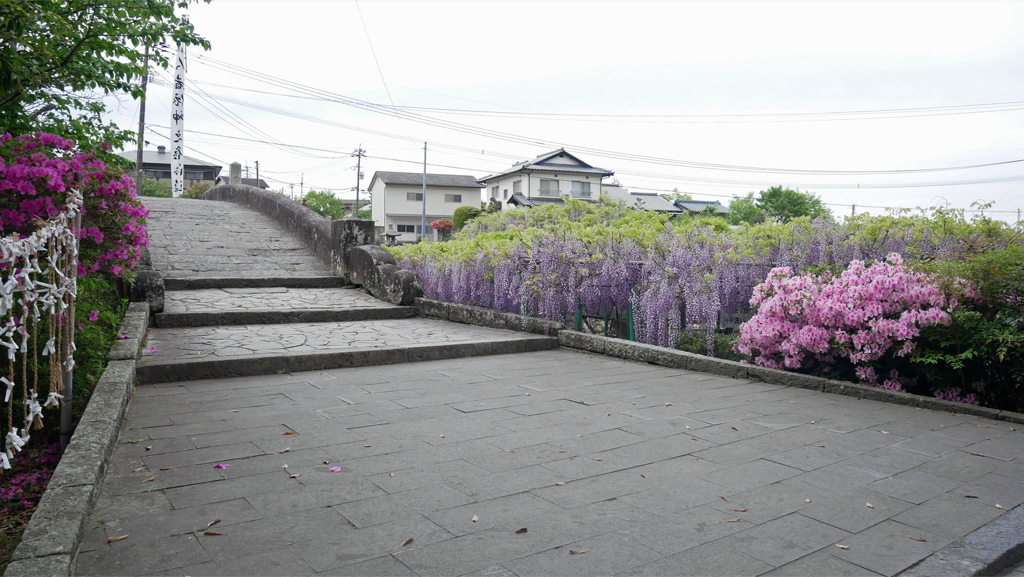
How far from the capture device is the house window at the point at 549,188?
42500 mm

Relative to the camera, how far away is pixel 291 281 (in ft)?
30.7

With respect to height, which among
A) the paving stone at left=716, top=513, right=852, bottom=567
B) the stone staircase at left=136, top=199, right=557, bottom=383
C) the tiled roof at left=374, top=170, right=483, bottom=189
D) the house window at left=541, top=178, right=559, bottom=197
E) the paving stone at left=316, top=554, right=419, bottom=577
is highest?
the tiled roof at left=374, top=170, right=483, bottom=189

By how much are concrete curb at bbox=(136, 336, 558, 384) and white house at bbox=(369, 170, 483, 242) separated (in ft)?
148

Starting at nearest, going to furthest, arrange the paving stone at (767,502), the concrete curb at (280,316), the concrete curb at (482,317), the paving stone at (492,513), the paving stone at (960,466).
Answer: the paving stone at (492,513) < the paving stone at (767,502) < the paving stone at (960,466) < the concrete curb at (280,316) < the concrete curb at (482,317)

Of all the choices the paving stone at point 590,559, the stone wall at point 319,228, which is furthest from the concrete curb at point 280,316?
the paving stone at point 590,559

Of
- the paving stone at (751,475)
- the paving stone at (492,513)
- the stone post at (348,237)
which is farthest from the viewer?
the stone post at (348,237)

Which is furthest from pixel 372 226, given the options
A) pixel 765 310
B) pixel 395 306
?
pixel 765 310

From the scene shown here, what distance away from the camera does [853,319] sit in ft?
15.4

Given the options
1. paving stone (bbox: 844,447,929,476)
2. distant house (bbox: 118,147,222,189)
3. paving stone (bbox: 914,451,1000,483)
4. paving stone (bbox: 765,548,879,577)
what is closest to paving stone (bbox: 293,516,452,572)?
paving stone (bbox: 765,548,879,577)

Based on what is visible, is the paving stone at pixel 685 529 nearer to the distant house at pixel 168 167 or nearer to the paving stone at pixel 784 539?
the paving stone at pixel 784 539

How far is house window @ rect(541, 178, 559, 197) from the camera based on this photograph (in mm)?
42500

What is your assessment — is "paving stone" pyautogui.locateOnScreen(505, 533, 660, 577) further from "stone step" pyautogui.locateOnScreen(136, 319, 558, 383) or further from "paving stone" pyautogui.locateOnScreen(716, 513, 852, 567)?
"stone step" pyautogui.locateOnScreen(136, 319, 558, 383)

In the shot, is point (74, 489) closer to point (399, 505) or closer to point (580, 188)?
point (399, 505)

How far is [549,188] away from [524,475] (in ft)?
133
